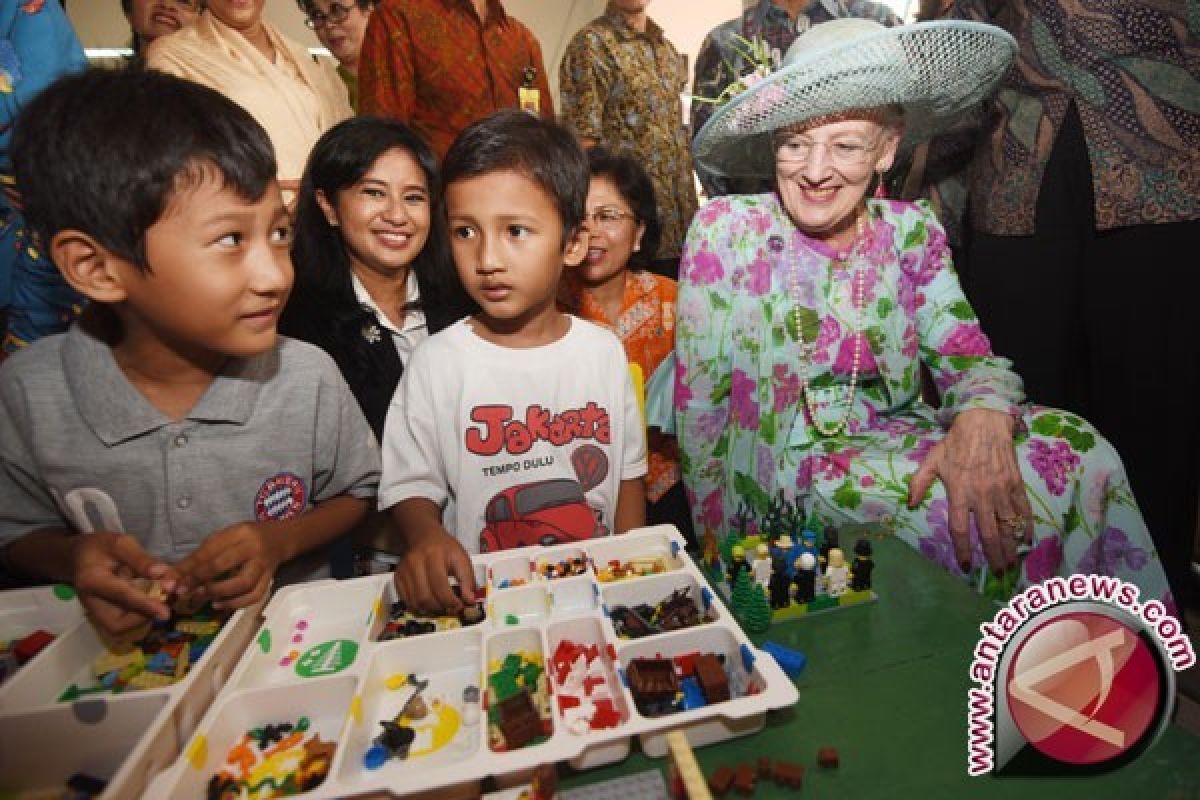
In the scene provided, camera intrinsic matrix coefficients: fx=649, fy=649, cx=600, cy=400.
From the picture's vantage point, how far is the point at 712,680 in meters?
0.85

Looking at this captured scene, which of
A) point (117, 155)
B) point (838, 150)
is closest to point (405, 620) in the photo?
point (117, 155)

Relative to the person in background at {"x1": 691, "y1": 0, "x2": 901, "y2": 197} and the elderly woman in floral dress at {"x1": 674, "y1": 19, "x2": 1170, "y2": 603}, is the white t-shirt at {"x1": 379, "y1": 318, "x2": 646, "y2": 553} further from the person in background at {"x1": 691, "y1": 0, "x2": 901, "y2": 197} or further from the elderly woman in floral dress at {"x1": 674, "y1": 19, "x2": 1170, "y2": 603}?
the person in background at {"x1": 691, "y1": 0, "x2": 901, "y2": 197}

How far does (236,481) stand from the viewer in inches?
47.9

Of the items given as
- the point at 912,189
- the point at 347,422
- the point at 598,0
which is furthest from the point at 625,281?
the point at 598,0

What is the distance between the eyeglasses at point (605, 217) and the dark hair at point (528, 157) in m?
0.65

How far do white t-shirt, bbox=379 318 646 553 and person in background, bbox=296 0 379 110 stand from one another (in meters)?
1.99

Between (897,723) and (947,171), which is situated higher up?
(947,171)

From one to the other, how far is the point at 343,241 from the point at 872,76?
1436mm

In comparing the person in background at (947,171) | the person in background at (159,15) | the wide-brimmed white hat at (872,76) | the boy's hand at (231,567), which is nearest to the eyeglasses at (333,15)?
the person in background at (159,15)

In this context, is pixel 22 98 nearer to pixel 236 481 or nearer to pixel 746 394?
pixel 236 481

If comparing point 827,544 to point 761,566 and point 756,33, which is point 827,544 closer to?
point 761,566

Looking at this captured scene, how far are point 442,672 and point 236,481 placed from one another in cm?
56

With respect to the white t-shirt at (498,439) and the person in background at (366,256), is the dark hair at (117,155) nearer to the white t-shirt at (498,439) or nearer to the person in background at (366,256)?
the white t-shirt at (498,439)

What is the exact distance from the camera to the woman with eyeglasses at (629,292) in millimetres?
2219
